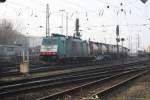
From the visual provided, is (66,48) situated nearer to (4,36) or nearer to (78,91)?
(78,91)

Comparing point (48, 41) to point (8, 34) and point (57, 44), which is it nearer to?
point (57, 44)

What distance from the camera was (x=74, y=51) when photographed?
1698 inches

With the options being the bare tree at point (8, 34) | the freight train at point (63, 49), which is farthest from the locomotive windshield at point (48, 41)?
the bare tree at point (8, 34)

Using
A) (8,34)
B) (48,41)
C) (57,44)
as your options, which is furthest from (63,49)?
(8,34)

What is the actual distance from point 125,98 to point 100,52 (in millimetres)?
43167

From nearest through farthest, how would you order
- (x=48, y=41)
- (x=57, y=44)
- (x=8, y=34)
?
(x=57, y=44)
(x=48, y=41)
(x=8, y=34)

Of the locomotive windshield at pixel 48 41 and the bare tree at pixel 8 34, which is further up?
the bare tree at pixel 8 34

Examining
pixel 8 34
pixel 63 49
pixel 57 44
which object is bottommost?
pixel 63 49

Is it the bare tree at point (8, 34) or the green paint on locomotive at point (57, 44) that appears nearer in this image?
the green paint on locomotive at point (57, 44)

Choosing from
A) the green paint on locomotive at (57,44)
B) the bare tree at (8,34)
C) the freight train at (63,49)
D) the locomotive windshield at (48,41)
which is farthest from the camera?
the bare tree at (8,34)

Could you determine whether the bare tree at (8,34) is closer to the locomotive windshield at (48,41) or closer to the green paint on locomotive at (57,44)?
the locomotive windshield at (48,41)

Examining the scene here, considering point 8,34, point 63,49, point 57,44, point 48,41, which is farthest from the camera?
point 8,34

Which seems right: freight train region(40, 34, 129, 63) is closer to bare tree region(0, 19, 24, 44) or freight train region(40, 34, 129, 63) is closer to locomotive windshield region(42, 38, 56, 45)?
locomotive windshield region(42, 38, 56, 45)

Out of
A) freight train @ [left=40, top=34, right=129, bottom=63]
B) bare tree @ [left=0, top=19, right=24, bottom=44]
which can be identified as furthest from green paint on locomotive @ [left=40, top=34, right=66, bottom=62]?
bare tree @ [left=0, top=19, right=24, bottom=44]
